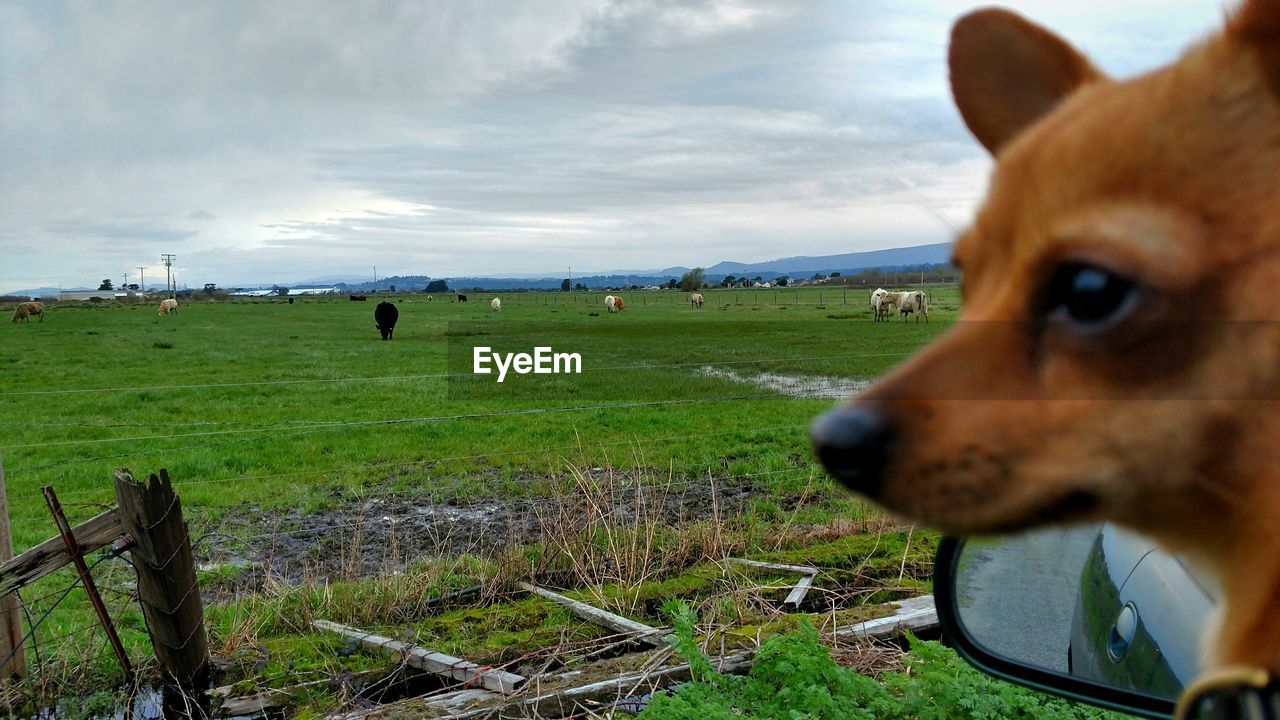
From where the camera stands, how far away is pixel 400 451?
13078 millimetres

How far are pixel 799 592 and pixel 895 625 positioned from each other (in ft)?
2.12

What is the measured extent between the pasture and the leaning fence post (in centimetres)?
35

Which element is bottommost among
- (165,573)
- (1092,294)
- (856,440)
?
(165,573)

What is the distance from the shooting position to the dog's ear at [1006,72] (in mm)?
1243

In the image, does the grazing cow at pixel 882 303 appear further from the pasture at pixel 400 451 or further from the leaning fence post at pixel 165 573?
the leaning fence post at pixel 165 573

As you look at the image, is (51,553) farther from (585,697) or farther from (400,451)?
(400,451)

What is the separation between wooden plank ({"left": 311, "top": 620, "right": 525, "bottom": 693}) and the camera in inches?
173

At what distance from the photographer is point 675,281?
4341 inches

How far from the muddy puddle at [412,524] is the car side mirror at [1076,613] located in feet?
13.5

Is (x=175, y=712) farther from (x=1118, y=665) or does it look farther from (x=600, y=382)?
(x=600, y=382)

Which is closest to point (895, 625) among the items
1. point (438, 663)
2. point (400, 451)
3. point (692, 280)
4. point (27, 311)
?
point (438, 663)

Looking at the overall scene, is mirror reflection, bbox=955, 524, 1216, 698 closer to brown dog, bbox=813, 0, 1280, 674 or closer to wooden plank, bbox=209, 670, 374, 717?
brown dog, bbox=813, 0, 1280, 674

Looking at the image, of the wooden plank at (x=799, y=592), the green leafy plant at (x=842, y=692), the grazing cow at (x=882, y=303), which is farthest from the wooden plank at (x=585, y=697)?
the grazing cow at (x=882, y=303)

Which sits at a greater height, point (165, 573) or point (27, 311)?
point (27, 311)
